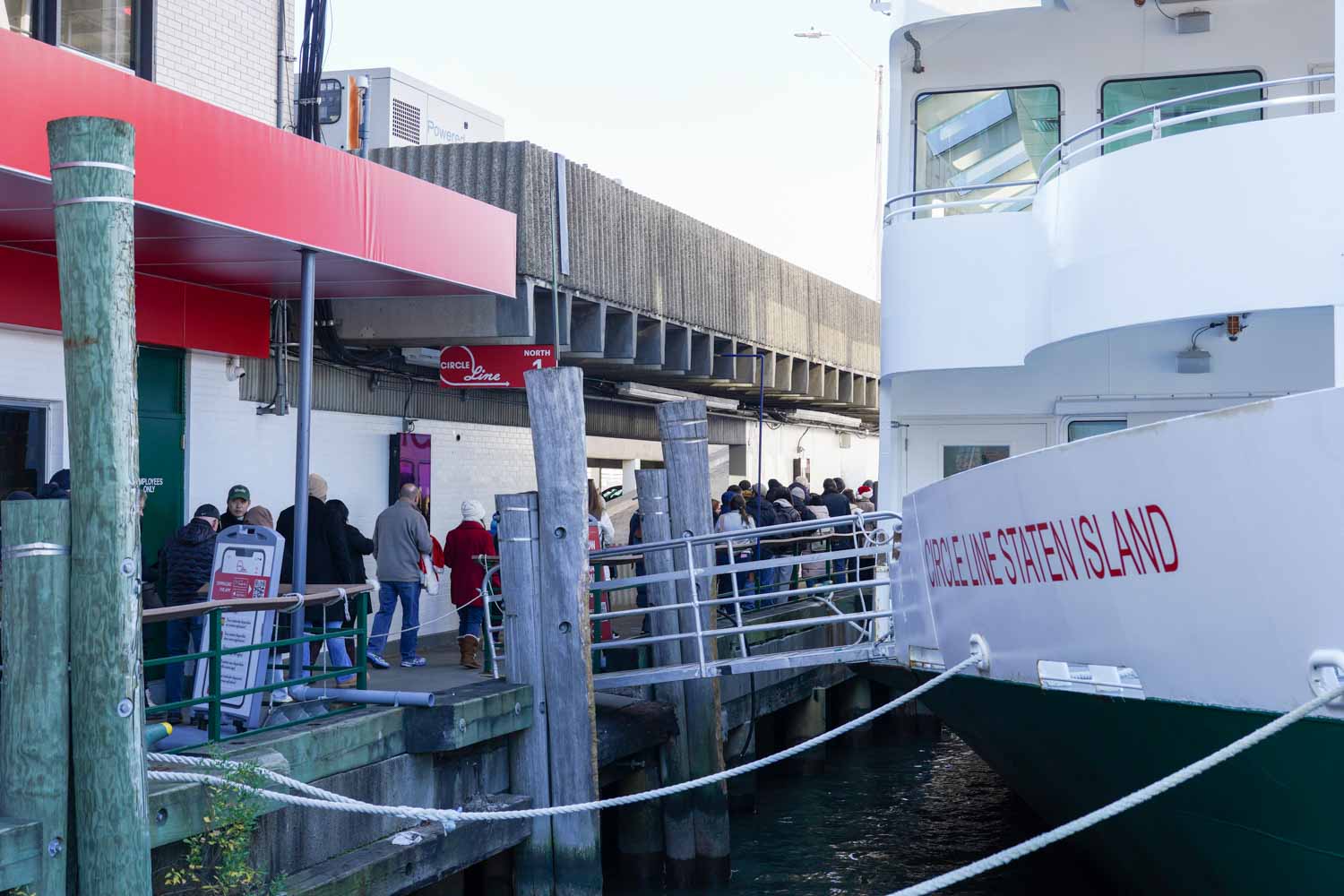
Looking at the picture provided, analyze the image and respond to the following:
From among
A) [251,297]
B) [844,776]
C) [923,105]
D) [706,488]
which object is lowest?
[844,776]

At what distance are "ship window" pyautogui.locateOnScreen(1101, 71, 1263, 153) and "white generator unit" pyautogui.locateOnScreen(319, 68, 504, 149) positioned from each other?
871 centimetres

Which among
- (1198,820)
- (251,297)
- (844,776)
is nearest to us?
(1198,820)

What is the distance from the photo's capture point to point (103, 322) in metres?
5.25

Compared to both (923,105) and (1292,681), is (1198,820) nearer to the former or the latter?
(1292,681)

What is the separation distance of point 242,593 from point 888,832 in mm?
6624

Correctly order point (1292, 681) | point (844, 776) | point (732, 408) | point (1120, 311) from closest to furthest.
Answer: point (1292, 681) < point (1120, 311) < point (844, 776) < point (732, 408)

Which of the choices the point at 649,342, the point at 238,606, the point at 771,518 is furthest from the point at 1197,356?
the point at 649,342

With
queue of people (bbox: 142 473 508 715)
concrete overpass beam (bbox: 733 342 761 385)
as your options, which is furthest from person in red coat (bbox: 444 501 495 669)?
concrete overpass beam (bbox: 733 342 761 385)

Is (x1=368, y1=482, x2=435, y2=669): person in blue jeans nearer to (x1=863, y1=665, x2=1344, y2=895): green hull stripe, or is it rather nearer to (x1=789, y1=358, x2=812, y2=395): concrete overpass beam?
(x1=863, y1=665, x2=1344, y2=895): green hull stripe

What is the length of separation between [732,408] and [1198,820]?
782 inches

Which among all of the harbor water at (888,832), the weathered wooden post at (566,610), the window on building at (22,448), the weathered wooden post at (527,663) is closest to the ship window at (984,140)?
the weathered wooden post at (566,610)

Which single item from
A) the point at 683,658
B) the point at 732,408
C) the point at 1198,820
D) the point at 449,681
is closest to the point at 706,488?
the point at 683,658

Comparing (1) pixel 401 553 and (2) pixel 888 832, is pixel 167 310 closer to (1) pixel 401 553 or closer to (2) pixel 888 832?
(1) pixel 401 553

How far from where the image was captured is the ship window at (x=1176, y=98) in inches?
397
